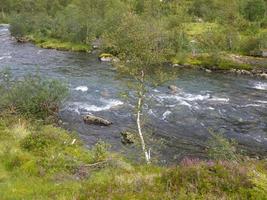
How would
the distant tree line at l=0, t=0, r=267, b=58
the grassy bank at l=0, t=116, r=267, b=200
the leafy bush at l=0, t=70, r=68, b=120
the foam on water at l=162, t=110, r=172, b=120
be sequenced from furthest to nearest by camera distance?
the distant tree line at l=0, t=0, r=267, b=58, the foam on water at l=162, t=110, r=172, b=120, the leafy bush at l=0, t=70, r=68, b=120, the grassy bank at l=0, t=116, r=267, b=200

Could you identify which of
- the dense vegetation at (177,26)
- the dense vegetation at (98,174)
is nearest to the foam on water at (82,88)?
the dense vegetation at (177,26)

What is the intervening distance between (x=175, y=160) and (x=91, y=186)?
55.3 ft

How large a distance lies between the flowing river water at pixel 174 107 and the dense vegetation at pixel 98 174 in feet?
25.9

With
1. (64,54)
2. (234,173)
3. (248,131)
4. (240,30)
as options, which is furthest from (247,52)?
(234,173)

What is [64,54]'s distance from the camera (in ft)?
218

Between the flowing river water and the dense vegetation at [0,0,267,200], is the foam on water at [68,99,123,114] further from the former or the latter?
the dense vegetation at [0,0,267,200]

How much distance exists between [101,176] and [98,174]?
545 millimetres

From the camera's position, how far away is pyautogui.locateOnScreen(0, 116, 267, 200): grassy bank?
9.74 meters

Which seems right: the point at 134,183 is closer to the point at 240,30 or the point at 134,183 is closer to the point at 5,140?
the point at 5,140

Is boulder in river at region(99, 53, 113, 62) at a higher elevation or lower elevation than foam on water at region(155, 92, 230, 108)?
lower

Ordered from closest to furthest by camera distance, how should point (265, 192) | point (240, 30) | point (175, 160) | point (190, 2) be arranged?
point (265, 192) → point (175, 160) → point (240, 30) → point (190, 2)

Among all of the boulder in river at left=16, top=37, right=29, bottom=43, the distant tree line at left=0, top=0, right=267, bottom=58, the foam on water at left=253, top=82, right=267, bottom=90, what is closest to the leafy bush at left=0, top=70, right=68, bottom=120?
the foam on water at left=253, top=82, right=267, bottom=90

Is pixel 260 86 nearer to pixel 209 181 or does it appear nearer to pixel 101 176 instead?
pixel 101 176

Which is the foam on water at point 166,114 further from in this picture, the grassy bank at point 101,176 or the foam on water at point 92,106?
the grassy bank at point 101,176
